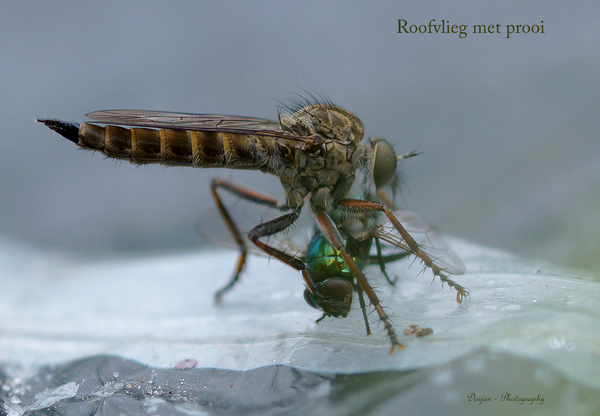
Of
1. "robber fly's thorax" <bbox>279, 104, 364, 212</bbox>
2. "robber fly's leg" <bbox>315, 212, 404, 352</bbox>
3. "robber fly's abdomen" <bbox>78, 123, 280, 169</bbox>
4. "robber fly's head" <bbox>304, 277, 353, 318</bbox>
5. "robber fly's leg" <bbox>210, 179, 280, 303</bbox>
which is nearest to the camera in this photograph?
"robber fly's leg" <bbox>315, 212, 404, 352</bbox>

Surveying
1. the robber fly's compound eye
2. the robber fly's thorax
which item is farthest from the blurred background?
the robber fly's compound eye

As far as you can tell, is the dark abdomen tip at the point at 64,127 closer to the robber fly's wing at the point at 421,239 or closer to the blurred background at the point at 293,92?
the blurred background at the point at 293,92

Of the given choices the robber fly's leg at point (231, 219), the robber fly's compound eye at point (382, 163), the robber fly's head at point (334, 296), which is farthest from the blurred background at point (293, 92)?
the robber fly's head at point (334, 296)

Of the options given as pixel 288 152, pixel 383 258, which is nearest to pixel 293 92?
pixel 288 152

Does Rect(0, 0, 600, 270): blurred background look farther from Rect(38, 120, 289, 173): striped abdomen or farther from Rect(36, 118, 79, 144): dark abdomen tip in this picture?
Rect(36, 118, 79, 144): dark abdomen tip

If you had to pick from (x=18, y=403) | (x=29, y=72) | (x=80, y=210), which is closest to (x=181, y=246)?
(x=80, y=210)

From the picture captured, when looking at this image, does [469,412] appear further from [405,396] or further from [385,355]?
[385,355]

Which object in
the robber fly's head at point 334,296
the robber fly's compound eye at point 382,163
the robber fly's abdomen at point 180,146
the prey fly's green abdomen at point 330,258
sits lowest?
the robber fly's head at point 334,296
